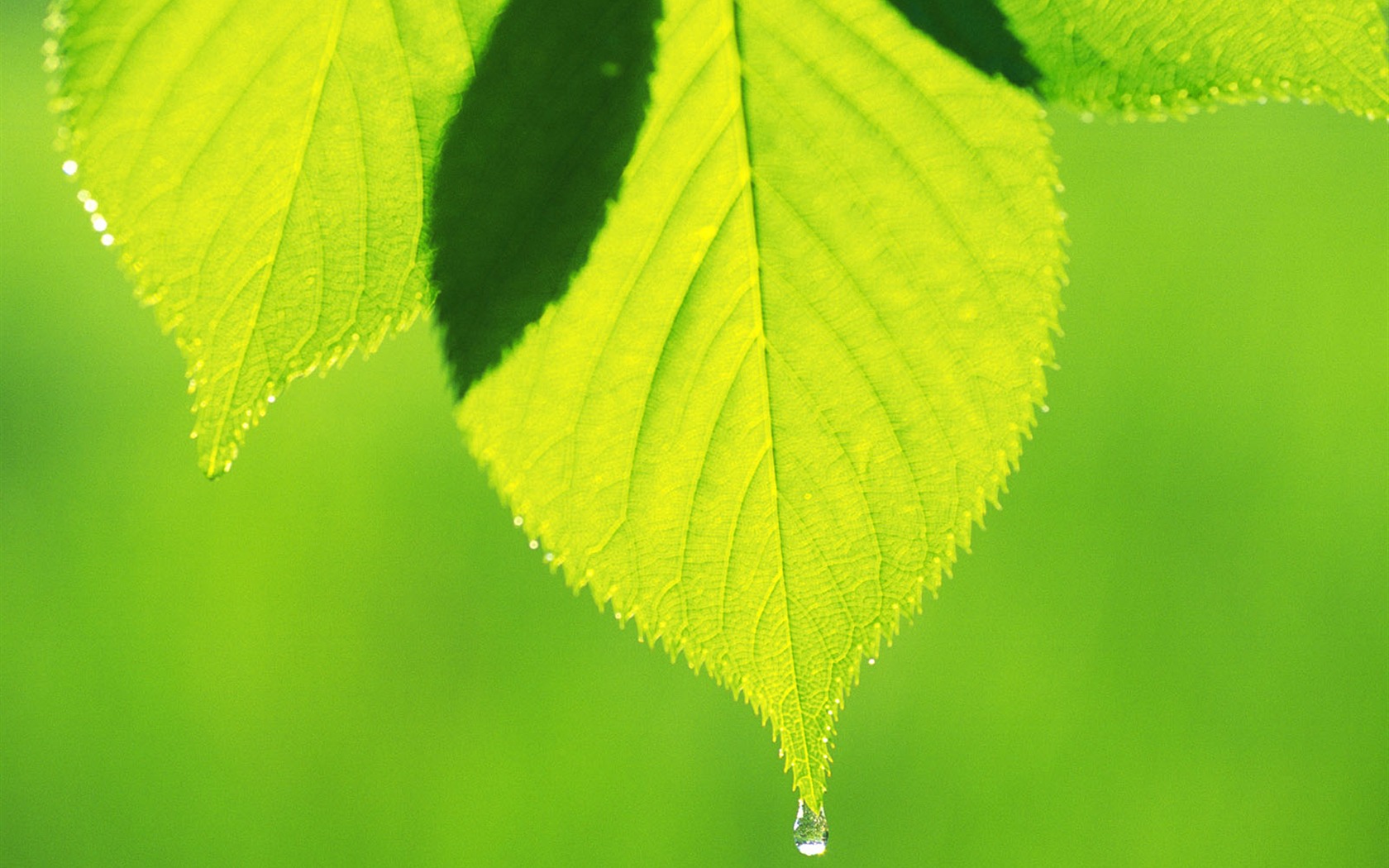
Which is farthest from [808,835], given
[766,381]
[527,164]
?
[527,164]

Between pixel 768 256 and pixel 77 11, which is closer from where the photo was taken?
pixel 77 11

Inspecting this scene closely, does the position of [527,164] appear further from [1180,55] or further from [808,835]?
[808,835]

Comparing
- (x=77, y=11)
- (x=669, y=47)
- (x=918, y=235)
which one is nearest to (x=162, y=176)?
(x=77, y=11)

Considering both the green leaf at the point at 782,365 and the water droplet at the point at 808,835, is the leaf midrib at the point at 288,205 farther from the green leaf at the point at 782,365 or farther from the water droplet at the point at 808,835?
the water droplet at the point at 808,835

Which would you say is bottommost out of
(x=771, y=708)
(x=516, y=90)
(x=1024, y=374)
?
(x=771, y=708)

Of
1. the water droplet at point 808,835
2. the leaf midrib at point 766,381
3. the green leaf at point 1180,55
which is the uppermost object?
the green leaf at point 1180,55

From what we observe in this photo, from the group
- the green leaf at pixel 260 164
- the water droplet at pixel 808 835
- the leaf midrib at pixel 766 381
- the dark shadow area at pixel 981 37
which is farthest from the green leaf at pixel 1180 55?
the water droplet at pixel 808 835

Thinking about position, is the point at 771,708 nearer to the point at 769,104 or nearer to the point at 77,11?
the point at 769,104

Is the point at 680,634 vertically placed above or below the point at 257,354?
below
